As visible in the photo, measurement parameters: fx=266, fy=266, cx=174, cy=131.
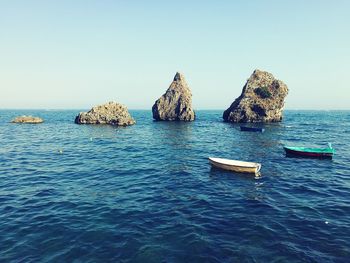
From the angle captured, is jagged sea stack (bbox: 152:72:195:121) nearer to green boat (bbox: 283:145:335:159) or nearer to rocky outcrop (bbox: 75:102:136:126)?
rocky outcrop (bbox: 75:102:136:126)

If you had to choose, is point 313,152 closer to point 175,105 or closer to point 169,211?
point 169,211

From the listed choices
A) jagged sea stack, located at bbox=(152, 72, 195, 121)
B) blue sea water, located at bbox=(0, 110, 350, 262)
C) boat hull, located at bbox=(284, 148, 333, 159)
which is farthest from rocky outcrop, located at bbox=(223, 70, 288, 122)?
blue sea water, located at bbox=(0, 110, 350, 262)

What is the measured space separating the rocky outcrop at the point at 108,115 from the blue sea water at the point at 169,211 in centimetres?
5760

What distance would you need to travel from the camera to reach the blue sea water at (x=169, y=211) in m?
15.7

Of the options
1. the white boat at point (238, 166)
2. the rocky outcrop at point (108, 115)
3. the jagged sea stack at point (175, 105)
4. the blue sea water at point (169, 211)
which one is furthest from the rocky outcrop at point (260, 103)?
the white boat at point (238, 166)

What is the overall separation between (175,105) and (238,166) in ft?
288

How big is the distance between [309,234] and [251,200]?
659cm

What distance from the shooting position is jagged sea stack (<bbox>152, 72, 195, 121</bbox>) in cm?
11800

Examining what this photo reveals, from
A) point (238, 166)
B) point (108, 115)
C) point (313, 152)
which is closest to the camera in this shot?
point (238, 166)

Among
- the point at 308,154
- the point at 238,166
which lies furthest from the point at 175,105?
the point at 238,166

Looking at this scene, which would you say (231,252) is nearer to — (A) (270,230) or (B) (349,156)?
(A) (270,230)

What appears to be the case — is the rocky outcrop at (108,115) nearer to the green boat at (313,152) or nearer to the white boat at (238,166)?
the green boat at (313,152)

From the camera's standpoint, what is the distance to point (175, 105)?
118688mm

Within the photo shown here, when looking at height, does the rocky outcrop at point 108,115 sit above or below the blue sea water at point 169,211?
above
